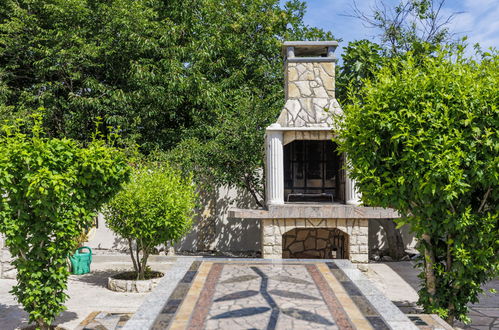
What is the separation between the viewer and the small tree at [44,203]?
5.57 metres

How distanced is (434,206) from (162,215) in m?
5.02

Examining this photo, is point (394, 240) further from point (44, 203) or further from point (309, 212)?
point (44, 203)

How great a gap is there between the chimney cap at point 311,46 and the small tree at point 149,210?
4.33 m

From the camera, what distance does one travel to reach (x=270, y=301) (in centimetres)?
500

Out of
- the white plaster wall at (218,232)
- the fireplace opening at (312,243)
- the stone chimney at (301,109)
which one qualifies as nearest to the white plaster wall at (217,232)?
the white plaster wall at (218,232)

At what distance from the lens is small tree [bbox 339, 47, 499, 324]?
524cm

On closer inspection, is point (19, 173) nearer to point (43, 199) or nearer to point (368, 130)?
point (43, 199)

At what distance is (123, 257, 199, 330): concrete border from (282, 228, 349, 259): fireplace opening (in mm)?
5066

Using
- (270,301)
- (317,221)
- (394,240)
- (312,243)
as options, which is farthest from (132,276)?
(394,240)

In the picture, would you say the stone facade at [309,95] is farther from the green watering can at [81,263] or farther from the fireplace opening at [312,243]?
the green watering can at [81,263]

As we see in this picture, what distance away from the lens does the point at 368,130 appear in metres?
5.82

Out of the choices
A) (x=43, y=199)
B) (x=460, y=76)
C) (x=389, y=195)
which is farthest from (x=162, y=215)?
(x=460, y=76)

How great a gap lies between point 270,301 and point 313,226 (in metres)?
4.72

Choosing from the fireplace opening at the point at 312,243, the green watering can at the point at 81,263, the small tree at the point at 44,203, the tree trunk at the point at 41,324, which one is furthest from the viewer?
the fireplace opening at the point at 312,243
